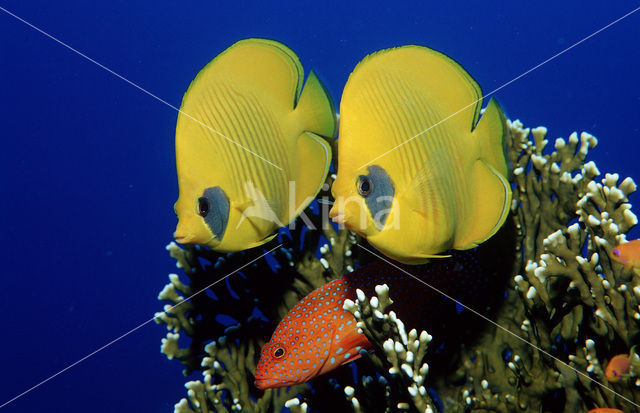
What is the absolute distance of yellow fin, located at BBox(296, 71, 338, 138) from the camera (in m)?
1.85

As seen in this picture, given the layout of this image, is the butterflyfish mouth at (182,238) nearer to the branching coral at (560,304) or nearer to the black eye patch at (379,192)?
the black eye patch at (379,192)

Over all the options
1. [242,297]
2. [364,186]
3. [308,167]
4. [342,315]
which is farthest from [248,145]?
[242,297]

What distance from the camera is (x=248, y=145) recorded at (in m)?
1.76

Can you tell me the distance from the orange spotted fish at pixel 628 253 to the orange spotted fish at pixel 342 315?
23.5 inches

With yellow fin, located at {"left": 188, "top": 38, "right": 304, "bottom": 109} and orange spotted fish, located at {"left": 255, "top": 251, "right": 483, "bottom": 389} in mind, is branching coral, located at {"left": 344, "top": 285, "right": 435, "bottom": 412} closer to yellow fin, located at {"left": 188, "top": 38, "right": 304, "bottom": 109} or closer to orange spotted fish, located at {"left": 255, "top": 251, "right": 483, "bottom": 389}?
orange spotted fish, located at {"left": 255, "top": 251, "right": 483, "bottom": 389}

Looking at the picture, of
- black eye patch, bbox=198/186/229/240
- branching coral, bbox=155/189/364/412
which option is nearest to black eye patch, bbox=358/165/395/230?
black eye patch, bbox=198/186/229/240

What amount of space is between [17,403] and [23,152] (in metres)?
5.81

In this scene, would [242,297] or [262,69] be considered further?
[242,297]

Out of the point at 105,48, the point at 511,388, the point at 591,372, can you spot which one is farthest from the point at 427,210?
the point at 105,48

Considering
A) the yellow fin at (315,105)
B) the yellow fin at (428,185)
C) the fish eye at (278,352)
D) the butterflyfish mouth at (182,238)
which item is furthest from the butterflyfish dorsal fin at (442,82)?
the fish eye at (278,352)

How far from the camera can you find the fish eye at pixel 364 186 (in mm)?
1396

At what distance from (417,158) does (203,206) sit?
905mm

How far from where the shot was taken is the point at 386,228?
1381 mm

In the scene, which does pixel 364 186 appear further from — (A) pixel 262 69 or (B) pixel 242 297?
(B) pixel 242 297
